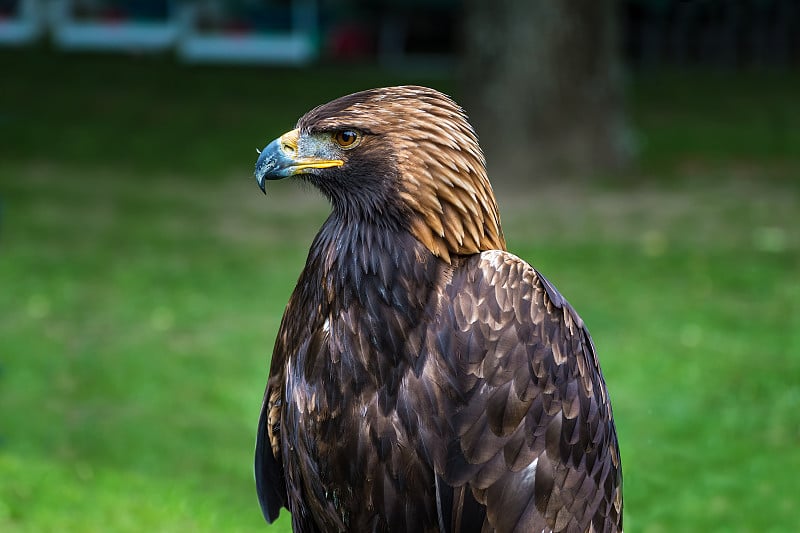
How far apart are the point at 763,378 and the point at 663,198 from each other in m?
5.56

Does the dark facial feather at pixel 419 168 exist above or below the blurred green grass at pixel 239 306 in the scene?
above

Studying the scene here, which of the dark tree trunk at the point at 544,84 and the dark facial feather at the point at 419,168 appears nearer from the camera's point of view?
the dark facial feather at the point at 419,168

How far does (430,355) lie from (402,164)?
1.90ft

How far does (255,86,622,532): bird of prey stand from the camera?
3.56m

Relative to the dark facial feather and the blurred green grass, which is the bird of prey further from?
the blurred green grass

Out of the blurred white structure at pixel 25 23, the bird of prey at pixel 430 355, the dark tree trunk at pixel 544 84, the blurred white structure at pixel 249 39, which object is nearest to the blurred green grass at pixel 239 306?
the dark tree trunk at pixel 544 84

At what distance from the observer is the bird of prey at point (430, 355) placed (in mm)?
3564

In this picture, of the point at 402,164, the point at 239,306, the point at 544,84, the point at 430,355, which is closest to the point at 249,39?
the point at 544,84

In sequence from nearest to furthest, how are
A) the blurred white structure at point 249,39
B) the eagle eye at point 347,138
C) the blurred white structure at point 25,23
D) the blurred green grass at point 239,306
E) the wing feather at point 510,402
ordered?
the wing feather at point 510,402, the eagle eye at point 347,138, the blurred green grass at point 239,306, the blurred white structure at point 249,39, the blurred white structure at point 25,23

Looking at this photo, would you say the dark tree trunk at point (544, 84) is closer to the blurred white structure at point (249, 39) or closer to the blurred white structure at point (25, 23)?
the blurred white structure at point (249, 39)

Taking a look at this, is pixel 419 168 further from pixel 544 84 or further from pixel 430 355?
pixel 544 84

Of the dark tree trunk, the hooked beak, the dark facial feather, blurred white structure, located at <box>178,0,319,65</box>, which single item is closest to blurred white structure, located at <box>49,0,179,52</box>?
blurred white structure, located at <box>178,0,319,65</box>

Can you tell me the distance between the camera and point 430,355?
357cm

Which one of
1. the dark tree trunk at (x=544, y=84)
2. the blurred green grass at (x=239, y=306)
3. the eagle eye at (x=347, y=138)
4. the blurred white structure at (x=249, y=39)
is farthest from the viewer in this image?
the blurred white structure at (x=249, y=39)
